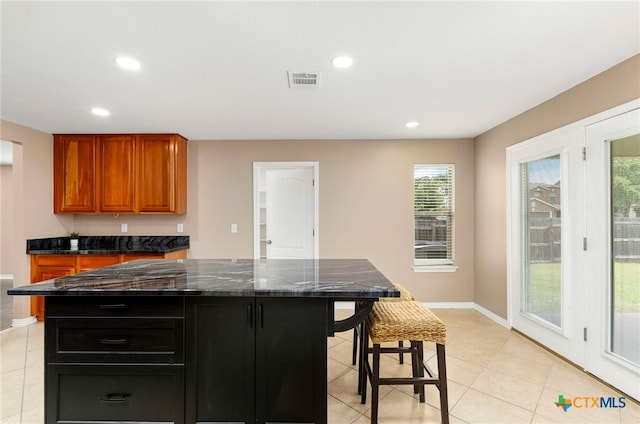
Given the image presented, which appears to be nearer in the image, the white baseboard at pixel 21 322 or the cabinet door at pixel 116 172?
the white baseboard at pixel 21 322

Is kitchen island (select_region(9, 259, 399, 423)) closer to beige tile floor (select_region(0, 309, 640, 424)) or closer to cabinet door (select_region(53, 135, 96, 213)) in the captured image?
beige tile floor (select_region(0, 309, 640, 424))

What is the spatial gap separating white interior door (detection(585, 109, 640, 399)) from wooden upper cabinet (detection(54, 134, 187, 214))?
14.4ft

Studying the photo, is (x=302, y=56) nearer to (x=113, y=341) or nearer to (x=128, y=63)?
(x=128, y=63)

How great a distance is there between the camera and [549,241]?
2996mm

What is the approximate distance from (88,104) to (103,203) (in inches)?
61.3

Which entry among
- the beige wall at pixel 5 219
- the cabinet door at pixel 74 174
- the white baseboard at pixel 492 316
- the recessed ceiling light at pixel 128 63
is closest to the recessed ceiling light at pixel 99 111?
the cabinet door at pixel 74 174

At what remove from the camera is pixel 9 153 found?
5973mm

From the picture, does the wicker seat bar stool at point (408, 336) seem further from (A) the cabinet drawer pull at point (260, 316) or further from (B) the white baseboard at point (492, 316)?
(B) the white baseboard at point (492, 316)

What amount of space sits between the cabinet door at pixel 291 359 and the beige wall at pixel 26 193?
12.5 ft

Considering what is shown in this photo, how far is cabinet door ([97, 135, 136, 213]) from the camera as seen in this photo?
160 inches

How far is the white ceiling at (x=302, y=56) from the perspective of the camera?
166cm

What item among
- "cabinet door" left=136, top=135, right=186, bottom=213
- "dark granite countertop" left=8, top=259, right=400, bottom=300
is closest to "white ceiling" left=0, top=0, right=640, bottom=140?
"cabinet door" left=136, top=135, right=186, bottom=213

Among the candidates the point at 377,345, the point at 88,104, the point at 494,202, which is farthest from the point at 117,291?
the point at 494,202

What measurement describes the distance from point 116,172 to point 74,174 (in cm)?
55
